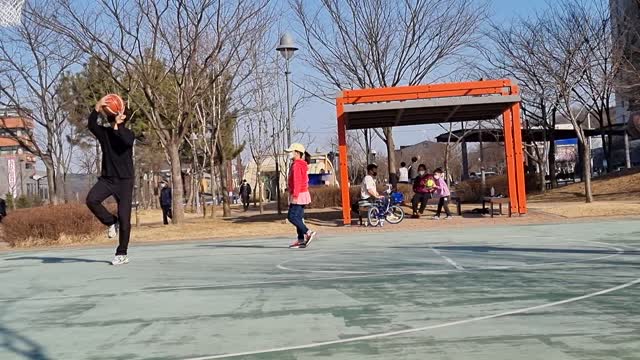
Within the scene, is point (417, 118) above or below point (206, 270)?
above

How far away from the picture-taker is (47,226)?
1886 cm

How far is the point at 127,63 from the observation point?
850 inches

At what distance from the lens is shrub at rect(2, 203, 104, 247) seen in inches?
737

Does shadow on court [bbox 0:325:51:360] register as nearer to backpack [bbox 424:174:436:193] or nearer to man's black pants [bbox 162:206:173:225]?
backpack [bbox 424:174:436:193]

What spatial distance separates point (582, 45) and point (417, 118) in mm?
8899

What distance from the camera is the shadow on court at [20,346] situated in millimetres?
5215

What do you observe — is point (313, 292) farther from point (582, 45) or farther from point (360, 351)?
point (582, 45)

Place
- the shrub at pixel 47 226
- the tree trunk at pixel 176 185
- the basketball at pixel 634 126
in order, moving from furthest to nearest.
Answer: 1. the basketball at pixel 634 126
2. the tree trunk at pixel 176 185
3. the shrub at pixel 47 226

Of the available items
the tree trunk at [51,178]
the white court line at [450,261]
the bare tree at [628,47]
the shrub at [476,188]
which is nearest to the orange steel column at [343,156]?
the white court line at [450,261]

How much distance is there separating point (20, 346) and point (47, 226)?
14.2m

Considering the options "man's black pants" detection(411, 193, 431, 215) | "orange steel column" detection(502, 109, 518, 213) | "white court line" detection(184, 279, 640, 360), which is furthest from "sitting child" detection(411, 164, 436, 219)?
"white court line" detection(184, 279, 640, 360)

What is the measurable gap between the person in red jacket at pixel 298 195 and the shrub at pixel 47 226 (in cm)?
865

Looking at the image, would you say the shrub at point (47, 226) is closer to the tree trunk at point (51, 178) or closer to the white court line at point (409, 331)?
the tree trunk at point (51, 178)

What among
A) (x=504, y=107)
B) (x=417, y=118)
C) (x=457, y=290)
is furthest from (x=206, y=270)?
(x=417, y=118)
